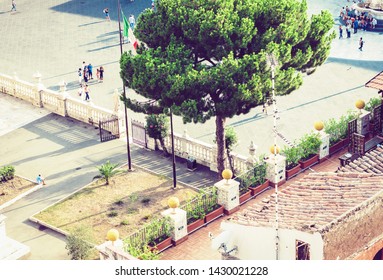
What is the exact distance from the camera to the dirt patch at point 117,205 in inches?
1741

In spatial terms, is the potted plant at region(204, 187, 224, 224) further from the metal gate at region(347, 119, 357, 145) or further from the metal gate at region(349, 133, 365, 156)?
the metal gate at region(347, 119, 357, 145)

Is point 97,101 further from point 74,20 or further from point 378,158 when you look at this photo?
point 378,158

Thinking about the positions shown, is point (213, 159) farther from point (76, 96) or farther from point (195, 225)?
point (76, 96)

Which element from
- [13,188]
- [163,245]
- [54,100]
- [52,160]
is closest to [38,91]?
[54,100]

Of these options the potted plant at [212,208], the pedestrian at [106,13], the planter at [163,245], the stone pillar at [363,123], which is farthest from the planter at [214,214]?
the pedestrian at [106,13]

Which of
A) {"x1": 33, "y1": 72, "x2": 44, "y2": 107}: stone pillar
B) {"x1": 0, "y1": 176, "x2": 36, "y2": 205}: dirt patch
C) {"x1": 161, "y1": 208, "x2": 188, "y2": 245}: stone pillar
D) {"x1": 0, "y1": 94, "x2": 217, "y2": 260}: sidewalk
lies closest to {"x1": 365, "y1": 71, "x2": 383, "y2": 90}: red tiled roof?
{"x1": 161, "y1": 208, "x2": 188, "y2": 245}: stone pillar

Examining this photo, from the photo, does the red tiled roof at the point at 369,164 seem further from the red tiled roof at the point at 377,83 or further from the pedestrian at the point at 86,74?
the pedestrian at the point at 86,74

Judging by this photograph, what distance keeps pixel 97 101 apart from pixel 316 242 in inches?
1373

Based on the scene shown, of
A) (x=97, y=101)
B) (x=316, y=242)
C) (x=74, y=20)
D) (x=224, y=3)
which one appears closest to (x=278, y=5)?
(x=224, y=3)

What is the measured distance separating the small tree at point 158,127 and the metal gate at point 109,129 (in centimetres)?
362

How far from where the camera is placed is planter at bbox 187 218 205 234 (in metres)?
35.8

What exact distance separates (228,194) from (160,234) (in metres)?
3.48

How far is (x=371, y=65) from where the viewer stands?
219 ft

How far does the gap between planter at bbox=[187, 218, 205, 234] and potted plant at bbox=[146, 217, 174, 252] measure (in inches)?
42.5
